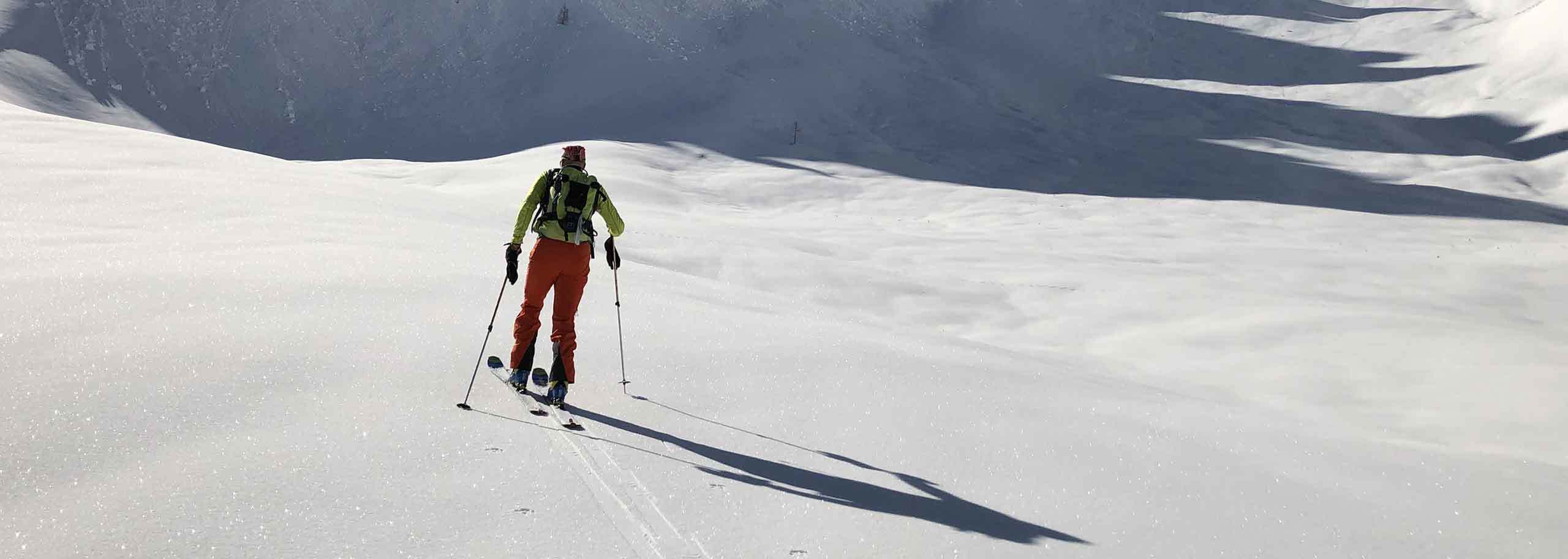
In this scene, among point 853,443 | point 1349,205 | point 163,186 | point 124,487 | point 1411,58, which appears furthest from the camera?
point 1411,58

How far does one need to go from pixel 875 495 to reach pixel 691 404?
1.87 meters

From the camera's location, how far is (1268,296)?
1486 centimetres

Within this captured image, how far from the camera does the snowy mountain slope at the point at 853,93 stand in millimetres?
33500

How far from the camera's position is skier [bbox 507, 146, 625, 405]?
21.6 ft

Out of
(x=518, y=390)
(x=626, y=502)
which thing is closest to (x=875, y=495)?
(x=626, y=502)

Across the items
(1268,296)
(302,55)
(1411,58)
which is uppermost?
(1411,58)

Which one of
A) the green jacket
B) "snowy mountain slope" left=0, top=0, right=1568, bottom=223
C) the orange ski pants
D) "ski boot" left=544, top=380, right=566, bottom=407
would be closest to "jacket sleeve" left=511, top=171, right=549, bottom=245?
the green jacket

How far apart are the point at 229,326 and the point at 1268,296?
13.7 metres

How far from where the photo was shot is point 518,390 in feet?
21.5

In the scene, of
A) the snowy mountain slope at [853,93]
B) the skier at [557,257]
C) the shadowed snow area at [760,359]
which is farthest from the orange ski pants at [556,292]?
the snowy mountain slope at [853,93]

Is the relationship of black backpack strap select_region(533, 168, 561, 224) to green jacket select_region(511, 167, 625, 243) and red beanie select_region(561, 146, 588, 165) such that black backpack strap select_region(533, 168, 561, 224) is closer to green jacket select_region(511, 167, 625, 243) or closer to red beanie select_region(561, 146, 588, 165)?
green jacket select_region(511, 167, 625, 243)

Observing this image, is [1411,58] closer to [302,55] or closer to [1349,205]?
[1349,205]

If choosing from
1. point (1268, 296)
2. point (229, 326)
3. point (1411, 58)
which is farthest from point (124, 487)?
point (1411, 58)

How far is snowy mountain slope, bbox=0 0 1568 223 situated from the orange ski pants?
26.5 metres
